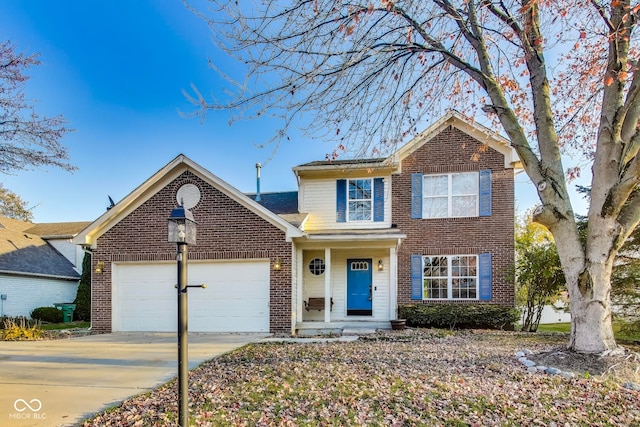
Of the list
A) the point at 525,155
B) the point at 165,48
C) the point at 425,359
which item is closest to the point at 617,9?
the point at 525,155

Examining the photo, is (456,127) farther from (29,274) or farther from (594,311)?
(29,274)

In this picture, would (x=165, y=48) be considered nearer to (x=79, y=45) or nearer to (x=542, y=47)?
(x=79, y=45)

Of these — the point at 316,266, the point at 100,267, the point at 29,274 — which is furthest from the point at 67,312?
the point at 316,266

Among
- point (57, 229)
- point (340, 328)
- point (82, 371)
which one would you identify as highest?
point (57, 229)

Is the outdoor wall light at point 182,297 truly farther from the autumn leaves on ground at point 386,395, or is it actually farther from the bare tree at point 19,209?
the bare tree at point 19,209

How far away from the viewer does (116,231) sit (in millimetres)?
11586

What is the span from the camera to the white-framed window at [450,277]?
1284 centimetres

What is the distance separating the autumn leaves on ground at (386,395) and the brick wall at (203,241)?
13.2ft

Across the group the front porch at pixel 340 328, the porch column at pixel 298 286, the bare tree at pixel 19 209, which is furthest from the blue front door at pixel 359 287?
the bare tree at pixel 19 209

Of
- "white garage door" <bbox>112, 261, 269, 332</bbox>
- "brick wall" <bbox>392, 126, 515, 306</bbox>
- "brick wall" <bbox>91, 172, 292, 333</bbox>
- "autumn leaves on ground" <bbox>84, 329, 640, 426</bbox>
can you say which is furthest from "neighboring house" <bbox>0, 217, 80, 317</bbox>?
"brick wall" <bbox>392, 126, 515, 306</bbox>

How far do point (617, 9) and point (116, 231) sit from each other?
485 inches

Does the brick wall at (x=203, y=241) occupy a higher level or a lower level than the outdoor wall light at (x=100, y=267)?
higher

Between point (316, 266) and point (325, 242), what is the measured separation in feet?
5.64

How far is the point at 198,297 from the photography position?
11211 millimetres
